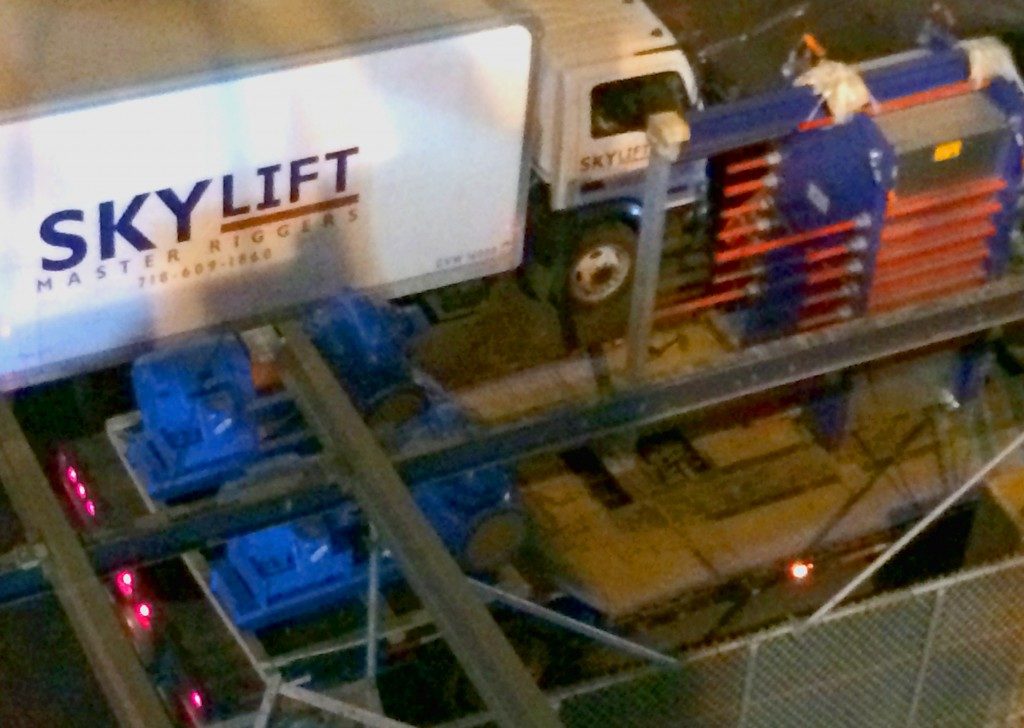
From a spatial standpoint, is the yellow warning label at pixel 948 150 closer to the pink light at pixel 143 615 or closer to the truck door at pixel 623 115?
the truck door at pixel 623 115

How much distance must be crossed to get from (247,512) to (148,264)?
1239 mm

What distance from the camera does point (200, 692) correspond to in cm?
618

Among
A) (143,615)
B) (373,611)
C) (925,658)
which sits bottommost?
(925,658)

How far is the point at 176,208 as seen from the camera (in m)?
5.73

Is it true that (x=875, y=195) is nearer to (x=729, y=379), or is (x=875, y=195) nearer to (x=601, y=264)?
(x=601, y=264)

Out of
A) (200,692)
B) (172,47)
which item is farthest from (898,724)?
(172,47)

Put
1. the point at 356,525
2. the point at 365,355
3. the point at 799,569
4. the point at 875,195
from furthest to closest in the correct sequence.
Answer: the point at 799,569 → the point at 875,195 → the point at 365,355 → the point at 356,525

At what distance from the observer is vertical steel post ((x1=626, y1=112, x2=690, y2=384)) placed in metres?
6.07

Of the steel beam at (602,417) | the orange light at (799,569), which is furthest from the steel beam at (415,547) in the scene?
the orange light at (799,569)

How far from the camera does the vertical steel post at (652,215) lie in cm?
607

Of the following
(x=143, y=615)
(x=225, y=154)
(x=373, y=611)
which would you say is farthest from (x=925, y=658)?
(x=225, y=154)

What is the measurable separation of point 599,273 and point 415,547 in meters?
3.36

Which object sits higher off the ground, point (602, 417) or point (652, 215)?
point (652, 215)

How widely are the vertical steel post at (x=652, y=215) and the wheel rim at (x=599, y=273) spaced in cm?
94
